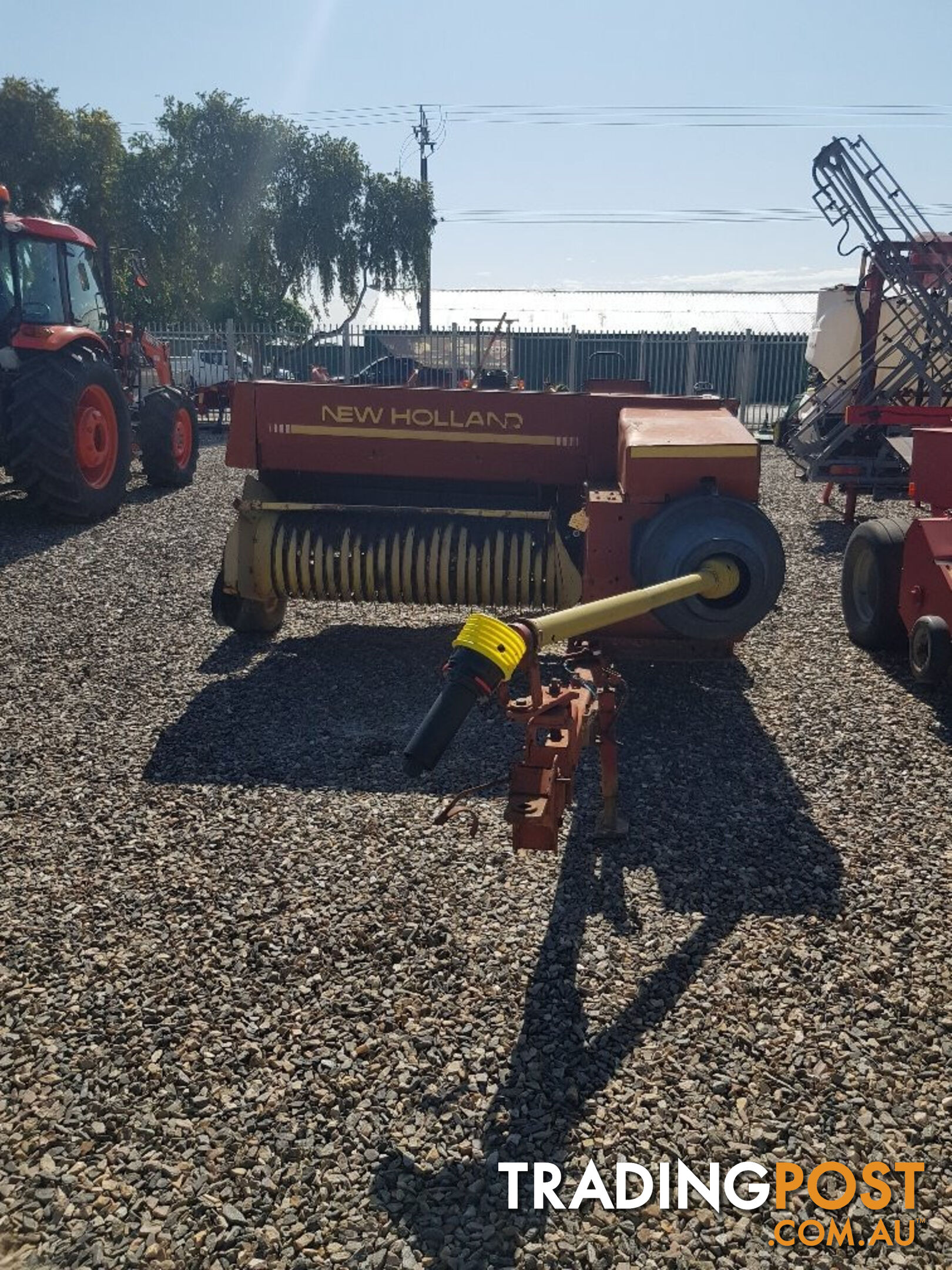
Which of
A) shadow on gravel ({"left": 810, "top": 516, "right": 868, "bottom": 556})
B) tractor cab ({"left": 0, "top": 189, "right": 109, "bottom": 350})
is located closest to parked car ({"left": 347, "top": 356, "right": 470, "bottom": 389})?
tractor cab ({"left": 0, "top": 189, "right": 109, "bottom": 350})

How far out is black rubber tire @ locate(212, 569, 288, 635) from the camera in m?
6.86

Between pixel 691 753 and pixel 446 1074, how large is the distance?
2.62m

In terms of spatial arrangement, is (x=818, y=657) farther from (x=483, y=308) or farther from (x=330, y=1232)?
(x=483, y=308)

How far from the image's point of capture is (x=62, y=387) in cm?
977

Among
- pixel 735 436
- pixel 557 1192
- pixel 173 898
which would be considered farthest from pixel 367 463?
pixel 557 1192

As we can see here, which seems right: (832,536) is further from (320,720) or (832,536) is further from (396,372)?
(396,372)

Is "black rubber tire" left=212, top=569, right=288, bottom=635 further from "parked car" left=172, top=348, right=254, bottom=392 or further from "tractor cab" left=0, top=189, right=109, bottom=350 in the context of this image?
"parked car" left=172, top=348, right=254, bottom=392

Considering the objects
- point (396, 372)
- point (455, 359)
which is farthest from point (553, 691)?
point (396, 372)

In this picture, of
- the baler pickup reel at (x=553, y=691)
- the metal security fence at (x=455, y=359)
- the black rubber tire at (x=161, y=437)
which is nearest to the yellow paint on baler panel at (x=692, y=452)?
the baler pickup reel at (x=553, y=691)

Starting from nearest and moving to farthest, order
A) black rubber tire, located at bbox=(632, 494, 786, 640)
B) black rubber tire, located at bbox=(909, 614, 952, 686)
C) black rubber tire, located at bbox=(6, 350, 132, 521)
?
black rubber tire, located at bbox=(632, 494, 786, 640) → black rubber tire, located at bbox=(909, 614, 952, 686) → black rubber tire, located at bbox=(6, 350, 132, 521)

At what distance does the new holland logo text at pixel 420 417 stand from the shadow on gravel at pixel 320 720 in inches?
59.0

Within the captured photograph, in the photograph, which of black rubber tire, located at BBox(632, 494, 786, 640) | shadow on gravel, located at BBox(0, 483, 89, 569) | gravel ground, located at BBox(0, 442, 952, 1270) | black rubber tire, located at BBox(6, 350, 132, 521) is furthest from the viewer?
black rubber tire, located at BBox(6, 350, 132, 521)

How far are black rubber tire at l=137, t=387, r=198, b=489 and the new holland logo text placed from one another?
691cm

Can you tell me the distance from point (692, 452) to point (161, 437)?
361 inches
